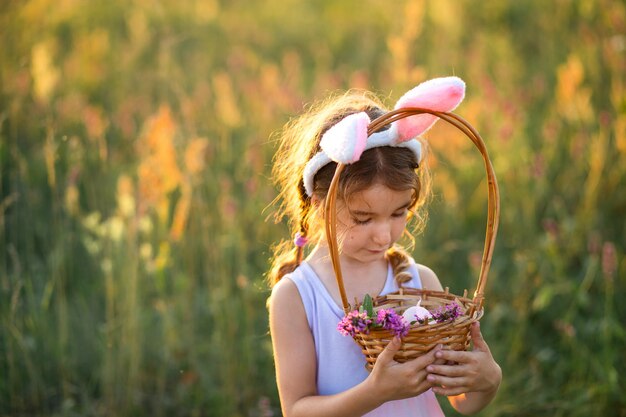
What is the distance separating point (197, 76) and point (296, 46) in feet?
4.67

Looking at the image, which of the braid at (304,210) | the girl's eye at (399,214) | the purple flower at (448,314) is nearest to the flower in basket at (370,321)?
the purple flower at (448,314)

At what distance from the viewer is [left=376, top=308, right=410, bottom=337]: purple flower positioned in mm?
1424

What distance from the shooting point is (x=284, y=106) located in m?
4.25

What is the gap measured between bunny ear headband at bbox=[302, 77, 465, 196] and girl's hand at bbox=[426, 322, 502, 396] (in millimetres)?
425

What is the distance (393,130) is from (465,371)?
20.8 inches

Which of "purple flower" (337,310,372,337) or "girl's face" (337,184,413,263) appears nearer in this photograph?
"purple flower" (337,310,372,337)

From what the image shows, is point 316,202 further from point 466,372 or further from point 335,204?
point 466,372

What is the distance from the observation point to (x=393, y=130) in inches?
65.2

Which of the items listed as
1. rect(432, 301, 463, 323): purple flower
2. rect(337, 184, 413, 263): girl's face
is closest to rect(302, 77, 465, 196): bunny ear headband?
rect(337, 184, 413, 263): girl's face

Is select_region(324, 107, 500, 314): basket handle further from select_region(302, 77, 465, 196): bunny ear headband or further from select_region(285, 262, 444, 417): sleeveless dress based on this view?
select_region(285, 262, 444, 417): sleeveless dress

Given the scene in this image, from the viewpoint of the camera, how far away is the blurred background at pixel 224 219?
288cm

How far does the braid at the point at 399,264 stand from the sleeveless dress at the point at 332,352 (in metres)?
0.17

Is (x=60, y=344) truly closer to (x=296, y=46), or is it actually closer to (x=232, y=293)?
(x=232, y=293)

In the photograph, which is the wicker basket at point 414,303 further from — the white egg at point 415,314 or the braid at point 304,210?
the braid at point 304,210
